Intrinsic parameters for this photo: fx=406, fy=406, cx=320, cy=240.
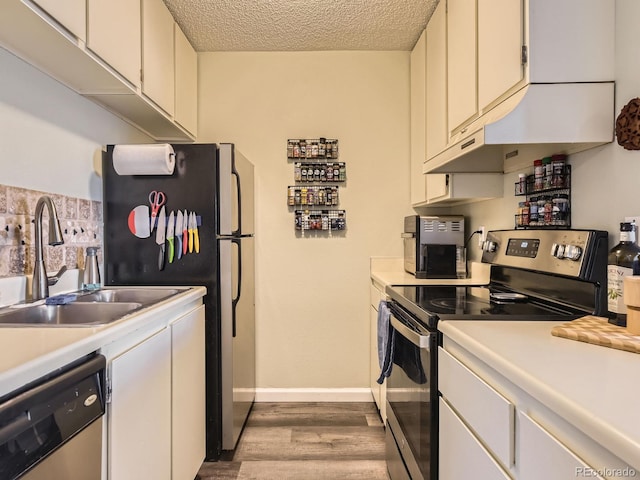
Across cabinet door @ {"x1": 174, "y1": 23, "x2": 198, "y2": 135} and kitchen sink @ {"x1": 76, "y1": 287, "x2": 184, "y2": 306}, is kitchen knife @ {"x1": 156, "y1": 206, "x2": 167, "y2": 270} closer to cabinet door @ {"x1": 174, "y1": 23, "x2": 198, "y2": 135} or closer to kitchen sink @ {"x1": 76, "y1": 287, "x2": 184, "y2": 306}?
kitchen sink @ {"x1": 76, "y1": 287, "x2": 184, "y2": 306}

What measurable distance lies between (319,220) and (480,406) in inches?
80.8

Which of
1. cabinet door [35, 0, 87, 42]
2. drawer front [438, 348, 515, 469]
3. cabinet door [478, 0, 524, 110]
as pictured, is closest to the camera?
drawer front [438, 348, 515, 469]

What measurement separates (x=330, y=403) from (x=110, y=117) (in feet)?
7.67

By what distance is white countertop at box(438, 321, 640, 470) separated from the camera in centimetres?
59

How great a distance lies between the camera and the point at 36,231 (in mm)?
1531

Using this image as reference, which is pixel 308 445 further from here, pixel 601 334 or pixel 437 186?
pixel 601 334

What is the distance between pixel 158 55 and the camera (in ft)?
7.13

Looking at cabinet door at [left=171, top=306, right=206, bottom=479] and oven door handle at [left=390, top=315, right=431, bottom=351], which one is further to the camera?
cabinet door at [left=171, top=306, right=206, bottom=479]

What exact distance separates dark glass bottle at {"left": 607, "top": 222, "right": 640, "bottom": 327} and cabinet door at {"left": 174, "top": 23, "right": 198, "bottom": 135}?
2.31 m

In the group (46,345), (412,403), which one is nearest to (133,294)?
(46,345)

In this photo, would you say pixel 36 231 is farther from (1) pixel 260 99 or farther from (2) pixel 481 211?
(2) pixel 481 211

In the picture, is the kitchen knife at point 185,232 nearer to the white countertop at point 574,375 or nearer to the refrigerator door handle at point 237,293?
the refrigerator door handle at point 237,293

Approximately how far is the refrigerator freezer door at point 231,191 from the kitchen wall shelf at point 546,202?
1.43 metres

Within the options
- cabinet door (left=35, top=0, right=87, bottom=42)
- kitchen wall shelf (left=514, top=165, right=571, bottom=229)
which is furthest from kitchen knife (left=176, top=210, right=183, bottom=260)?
kitchen wall shelf (left=514, top=165, right=571, bottom=229)
